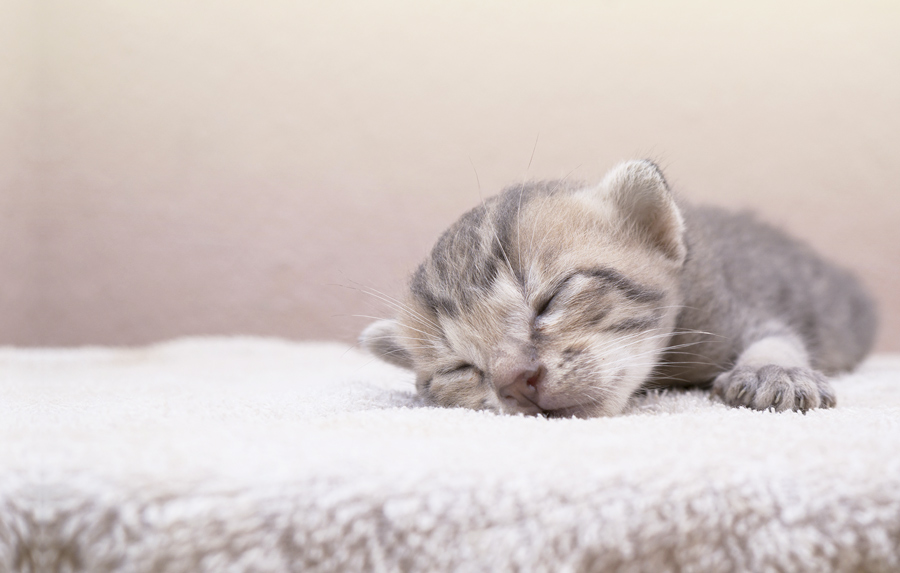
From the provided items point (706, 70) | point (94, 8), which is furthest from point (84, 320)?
point (706, 70)

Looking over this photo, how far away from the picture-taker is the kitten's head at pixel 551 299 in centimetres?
82

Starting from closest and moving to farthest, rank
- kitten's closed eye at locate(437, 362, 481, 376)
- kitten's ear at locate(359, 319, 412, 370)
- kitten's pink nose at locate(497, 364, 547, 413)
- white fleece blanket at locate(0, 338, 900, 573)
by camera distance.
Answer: white fleece blanket at locate(0, 338, 900, 573)
kitten's pink nose at locate(497, 364, 547, 413)
kitten's closed eye at locate(437, 362, 481, 376)
kitten's ear at locate(359, 319, 412, 370)

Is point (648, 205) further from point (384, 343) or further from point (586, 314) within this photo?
point (384, 343)

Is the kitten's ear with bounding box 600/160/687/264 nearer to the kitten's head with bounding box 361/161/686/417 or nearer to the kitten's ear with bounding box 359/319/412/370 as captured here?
the kitten's head with bounding box 361/161/686/417

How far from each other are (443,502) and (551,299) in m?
0.50

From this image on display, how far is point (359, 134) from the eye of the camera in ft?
7.16

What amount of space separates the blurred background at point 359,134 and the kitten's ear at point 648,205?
78cm

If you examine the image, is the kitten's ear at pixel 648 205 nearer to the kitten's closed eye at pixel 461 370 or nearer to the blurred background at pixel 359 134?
the kitten's closed eye at pixel 461 370

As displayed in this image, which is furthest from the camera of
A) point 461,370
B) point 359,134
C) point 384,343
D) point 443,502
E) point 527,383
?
point 359,134

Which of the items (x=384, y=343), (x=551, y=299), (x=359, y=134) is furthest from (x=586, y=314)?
(x=359, y=134)

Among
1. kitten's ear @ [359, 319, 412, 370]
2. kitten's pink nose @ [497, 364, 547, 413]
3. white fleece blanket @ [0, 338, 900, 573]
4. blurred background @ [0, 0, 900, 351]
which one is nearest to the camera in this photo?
white fleece blanket @ [0, 338, 900, 573]

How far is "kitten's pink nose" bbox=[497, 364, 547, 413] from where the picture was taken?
0.80 metres

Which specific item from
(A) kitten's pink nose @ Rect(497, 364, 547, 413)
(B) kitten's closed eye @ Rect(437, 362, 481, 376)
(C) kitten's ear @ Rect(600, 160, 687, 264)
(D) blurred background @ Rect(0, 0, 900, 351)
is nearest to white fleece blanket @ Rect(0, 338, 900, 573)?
(A) kitten's pink nose @ Rect(497, 364, 547, 413)

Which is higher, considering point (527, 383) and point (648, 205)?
point (648, 205)
